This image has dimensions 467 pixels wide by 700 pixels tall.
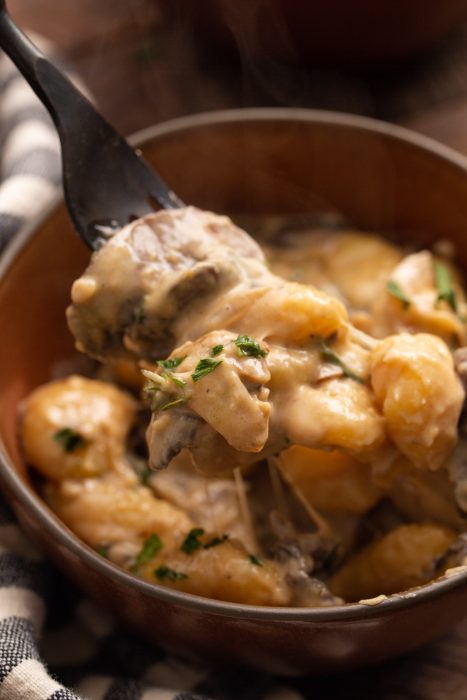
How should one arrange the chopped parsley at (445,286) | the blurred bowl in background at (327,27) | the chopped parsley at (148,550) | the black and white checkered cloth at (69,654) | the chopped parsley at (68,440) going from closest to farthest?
the black and white checkered cloth at (69,654), the chopped parsley at (148,550), the chopped parsley at (68,440), the chopped parsley at (445,286), the blurred bowl in background at (327,27)

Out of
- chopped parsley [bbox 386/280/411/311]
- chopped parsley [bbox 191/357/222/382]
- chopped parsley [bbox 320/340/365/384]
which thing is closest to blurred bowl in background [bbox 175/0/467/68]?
chopped parsley [bbox 386/280/411/311]

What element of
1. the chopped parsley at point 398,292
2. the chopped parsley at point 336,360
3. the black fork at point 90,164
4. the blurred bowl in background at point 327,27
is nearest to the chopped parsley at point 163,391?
the chopped parsley at point 336,360

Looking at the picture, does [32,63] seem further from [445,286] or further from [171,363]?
[445,286]

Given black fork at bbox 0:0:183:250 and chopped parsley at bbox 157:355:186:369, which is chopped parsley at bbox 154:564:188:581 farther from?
black fork at bbox 0:0:183:250

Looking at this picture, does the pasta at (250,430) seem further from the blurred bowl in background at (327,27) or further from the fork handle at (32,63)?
the blurred bowl in background at (327,27)

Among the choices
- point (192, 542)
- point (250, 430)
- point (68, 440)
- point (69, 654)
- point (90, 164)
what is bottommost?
point (69, 654)

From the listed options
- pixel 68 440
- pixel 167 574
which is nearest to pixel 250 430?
pixel 167 574
